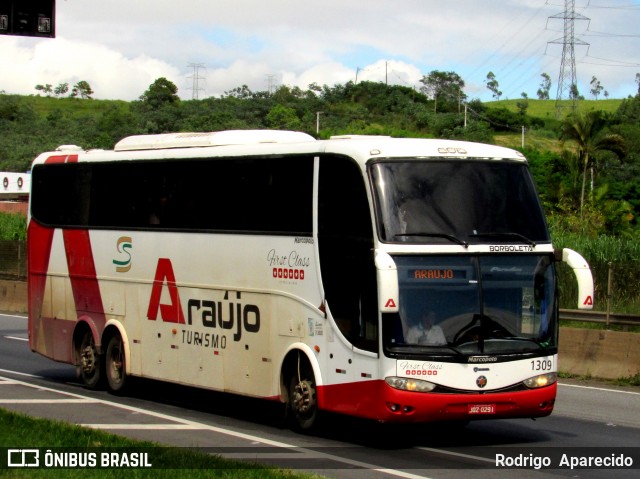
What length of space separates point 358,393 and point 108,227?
22.5ft

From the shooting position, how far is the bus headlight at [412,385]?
12195 millimetres

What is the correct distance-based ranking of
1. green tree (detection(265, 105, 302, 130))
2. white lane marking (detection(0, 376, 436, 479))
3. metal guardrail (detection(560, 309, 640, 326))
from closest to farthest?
white lane marking (detection(0, 376, 436, 479)) → metal guardrail (detection(560, 309, 640, 326)) → green tree (detection(265, 105, 302, 130))

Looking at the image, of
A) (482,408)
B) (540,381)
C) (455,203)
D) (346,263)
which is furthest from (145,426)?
(540,381)

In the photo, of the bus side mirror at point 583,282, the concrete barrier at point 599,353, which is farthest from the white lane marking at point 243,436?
the concrete barrier at point 599,353

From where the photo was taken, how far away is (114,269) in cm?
1795

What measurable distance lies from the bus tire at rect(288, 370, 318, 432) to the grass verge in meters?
2.60

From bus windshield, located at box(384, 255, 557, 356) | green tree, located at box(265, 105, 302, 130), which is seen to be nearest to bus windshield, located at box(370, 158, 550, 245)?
bus windshield, located at box(384, 255, 557, 356)

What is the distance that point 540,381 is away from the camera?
12.8 m

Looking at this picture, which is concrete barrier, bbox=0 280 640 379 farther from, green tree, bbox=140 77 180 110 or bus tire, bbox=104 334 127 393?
green tree, bbox=140 77 180 110

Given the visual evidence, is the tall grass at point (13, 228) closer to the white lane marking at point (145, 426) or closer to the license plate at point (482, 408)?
the white lane marking at point (145, 426)

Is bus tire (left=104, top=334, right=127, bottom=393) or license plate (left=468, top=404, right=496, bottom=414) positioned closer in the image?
license plate (left=468, top=404, right=496, bottom=414)

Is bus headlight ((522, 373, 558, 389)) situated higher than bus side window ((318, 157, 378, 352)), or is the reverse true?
bus side window ((318, 157, 378, 352))

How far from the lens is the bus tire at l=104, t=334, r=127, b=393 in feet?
59.4

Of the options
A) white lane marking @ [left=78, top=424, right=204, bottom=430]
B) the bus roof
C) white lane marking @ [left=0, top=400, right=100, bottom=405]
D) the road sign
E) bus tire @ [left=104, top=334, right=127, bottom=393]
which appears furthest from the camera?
the road sign
